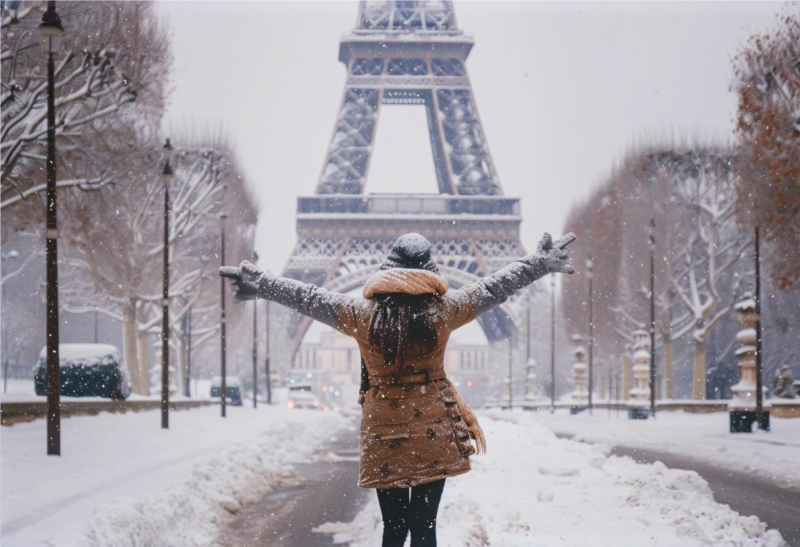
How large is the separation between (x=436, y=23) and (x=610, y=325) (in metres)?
22.9

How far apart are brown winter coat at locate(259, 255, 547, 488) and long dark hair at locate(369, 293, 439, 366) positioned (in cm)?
3

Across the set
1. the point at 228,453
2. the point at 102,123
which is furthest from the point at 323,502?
the point at 102,123

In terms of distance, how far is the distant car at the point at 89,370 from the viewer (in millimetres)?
23797

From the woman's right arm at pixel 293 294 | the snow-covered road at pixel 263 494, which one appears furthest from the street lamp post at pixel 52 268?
the woman's right arm at pixel 293 294

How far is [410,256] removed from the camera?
4.87 meters

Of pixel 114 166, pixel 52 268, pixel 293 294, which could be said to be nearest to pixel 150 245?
pixel 114 166

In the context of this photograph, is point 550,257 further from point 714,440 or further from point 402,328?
point 714,440

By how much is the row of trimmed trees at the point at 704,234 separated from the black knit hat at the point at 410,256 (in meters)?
18.2

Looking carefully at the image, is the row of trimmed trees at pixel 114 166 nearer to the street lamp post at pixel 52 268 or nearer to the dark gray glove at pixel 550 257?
the street lamp post at pixel 52 268

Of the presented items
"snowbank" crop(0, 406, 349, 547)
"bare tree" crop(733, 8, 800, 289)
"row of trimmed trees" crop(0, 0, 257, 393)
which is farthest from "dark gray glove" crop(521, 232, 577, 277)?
"bare tree" crop(733, 8, 800, 289)

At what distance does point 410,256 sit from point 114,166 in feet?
60.0

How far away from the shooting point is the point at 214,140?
41.7 meters

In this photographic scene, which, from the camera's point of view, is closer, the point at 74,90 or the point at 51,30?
the point at 51,30

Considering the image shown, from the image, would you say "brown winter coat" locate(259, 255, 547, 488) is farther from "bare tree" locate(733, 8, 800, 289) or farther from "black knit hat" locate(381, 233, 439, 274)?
"bare tree" locate(733, 8, 800, 289)
